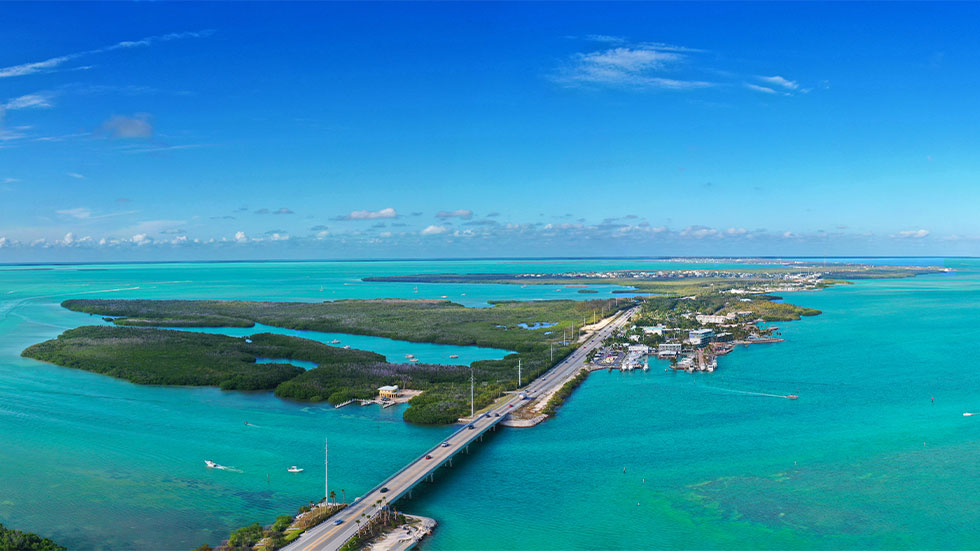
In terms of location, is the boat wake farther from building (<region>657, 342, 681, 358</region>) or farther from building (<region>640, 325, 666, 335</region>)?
building (<region>640, 325, 666, 335</region>)

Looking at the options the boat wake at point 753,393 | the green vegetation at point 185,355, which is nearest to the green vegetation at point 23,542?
the green vegetation at point 185,355

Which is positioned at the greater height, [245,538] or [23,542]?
[23,542]

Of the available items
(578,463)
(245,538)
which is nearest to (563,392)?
(578,463)

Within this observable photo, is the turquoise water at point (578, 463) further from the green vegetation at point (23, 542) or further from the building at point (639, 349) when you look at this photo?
the building at point (639, 349)

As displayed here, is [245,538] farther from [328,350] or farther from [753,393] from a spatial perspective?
[328,350]

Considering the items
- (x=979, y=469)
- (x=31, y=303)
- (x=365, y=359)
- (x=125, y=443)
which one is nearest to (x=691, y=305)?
(x=365, y=359)

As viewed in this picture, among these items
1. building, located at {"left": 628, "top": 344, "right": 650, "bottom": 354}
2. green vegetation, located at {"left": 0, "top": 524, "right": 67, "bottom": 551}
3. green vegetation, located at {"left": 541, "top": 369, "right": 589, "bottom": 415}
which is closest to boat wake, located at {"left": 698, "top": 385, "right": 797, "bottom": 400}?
green vegetation, located at {"left": 541, "top": 369, "right": 589, "bottom": 415}
